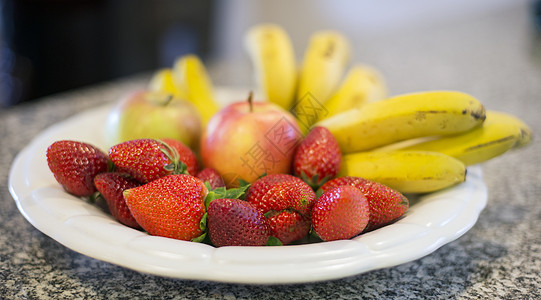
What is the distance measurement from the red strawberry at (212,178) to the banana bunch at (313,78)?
0.29m

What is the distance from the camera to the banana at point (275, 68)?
1101mm

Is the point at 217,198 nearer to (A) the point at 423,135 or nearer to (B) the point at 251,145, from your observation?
(B) the point at 251,145

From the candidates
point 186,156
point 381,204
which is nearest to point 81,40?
point 186,156

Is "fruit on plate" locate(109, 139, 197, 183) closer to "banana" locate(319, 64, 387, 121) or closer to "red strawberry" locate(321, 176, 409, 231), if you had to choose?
"red strawberry" locate(321, 176, 409, 231)

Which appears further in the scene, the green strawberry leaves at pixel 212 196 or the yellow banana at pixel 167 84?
the yellow banana at pixel 167 84

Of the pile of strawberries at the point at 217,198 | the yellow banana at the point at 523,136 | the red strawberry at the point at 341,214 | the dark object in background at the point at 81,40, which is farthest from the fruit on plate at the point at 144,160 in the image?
the dark object in background at the point at 81,40

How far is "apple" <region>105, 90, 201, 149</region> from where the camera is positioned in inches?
35.3

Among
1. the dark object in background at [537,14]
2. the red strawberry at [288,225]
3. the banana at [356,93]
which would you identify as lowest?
the red strawberry at [288,225]

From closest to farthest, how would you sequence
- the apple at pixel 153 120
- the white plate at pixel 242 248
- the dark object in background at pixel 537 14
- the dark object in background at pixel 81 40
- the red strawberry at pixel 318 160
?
the white plate at pixel 242 248 < the red strawberry at pixel 318 160 < the apple at pixel 153 120 < the dark object in background at pixel 537 14 < the dark object in background at pixel 81 40

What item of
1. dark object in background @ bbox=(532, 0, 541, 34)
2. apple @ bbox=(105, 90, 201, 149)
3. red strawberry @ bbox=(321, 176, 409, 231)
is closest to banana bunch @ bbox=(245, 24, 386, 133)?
apple @ bbox=(105, 90, 201, 149)

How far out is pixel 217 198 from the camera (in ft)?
2.16

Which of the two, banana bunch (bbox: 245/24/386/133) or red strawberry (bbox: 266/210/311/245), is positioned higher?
banana bunch (bbox: 245/24/386/133)

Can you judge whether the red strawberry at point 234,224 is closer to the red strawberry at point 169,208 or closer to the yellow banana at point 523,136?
the red strawberry at point 169,208

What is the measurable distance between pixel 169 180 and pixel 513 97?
1.13m
